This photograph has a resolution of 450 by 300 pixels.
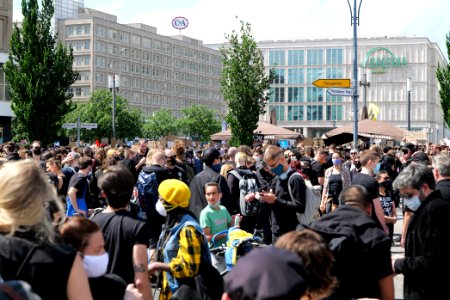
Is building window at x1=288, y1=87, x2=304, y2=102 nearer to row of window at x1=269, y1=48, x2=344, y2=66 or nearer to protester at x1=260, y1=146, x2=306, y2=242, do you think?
row of window at x1=269, y1=48, x2=344, y2=66

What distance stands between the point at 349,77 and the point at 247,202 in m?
112

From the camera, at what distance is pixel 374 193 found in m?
8.80

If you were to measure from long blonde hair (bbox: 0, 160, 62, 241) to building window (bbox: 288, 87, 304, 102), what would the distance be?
399 feet

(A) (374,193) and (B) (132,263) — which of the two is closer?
(B) (132,263)

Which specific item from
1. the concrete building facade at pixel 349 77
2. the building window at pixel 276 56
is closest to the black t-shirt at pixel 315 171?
the concrete building facade at pixel 349 77

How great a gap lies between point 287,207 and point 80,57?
356 feet

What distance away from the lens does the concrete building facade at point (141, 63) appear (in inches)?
4407

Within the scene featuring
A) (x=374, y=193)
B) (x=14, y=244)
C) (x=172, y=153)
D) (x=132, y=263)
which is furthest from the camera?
(x=172, y=153)

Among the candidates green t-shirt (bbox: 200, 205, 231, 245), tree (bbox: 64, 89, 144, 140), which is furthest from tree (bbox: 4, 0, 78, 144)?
tree (bbox: 64, 89, 144, 140)

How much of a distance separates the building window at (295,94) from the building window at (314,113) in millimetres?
2317

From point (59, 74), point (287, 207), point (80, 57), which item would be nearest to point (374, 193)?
point (287, 207)

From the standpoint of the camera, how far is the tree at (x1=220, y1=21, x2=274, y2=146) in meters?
31.5

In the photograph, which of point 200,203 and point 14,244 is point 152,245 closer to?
point 200,203

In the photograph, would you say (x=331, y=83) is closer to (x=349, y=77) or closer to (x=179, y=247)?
(x=179, y=247)
